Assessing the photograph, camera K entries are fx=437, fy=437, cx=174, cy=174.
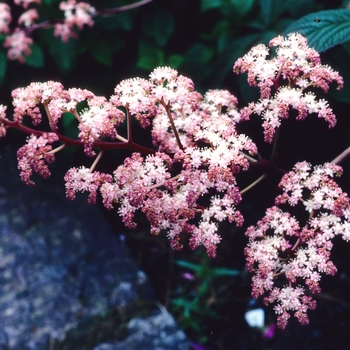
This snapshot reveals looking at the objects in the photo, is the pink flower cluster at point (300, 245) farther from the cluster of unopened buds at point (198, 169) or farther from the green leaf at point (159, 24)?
the green leaf at point (159, 24)

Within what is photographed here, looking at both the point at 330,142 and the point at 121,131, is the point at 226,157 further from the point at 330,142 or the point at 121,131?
the point at 121,131

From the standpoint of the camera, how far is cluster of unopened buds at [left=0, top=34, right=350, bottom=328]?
3.01 feet

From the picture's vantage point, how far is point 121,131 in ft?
5.44

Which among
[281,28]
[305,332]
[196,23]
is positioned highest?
[281,28]

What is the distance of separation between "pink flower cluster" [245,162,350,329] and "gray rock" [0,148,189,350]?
1.25m

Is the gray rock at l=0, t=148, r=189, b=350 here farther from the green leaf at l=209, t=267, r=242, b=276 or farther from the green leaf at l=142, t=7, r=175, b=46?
the green leaf at l=142, t=7, r=175, b=46

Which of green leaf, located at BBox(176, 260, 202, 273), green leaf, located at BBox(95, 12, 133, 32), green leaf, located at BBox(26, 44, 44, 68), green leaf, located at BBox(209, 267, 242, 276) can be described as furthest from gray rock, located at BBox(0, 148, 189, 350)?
green leaf, located at BBox(95, 12, 133, 32)

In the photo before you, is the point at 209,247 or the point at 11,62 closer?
the point at 209,247

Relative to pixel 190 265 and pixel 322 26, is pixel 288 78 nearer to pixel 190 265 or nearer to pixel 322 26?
pixel 322 26

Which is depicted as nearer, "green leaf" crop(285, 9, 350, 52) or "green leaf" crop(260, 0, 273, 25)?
"green leaf" crop(285, 9, 350, 52)

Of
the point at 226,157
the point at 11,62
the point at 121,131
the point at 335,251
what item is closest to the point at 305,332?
the point at 335,251

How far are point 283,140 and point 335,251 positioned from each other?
1.77 ft

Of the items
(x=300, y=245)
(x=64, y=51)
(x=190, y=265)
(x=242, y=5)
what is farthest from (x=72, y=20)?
(x=190, y=265)

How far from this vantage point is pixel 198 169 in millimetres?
986
